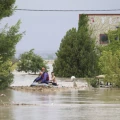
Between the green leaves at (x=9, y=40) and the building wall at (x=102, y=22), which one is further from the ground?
the building wall at (x=102, y=22)

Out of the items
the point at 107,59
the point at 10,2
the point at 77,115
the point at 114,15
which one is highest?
the point at 114,15

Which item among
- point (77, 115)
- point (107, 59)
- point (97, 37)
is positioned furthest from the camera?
point (97, 37)

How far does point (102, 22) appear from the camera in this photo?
7238cm

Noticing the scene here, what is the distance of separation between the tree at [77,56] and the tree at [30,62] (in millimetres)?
12499

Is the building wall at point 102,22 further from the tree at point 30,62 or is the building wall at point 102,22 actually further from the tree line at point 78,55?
the tree at point 30,62

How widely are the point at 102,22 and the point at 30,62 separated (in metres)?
12.3

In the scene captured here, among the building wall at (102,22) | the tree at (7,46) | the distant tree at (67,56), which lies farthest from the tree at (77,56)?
the tree at (7,46)

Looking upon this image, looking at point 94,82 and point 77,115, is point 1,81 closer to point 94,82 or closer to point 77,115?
point 94,82

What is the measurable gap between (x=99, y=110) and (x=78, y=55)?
4539cm

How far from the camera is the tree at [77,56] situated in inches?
2416

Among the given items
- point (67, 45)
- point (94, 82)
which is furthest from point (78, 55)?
point (94, 82)

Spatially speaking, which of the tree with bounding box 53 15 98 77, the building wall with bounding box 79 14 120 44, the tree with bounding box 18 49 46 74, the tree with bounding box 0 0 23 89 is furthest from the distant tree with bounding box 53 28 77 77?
the tree with bounding box 0 0 23 89

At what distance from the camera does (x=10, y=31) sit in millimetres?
27969

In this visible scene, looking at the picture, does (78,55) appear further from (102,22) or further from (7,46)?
(7,46)
